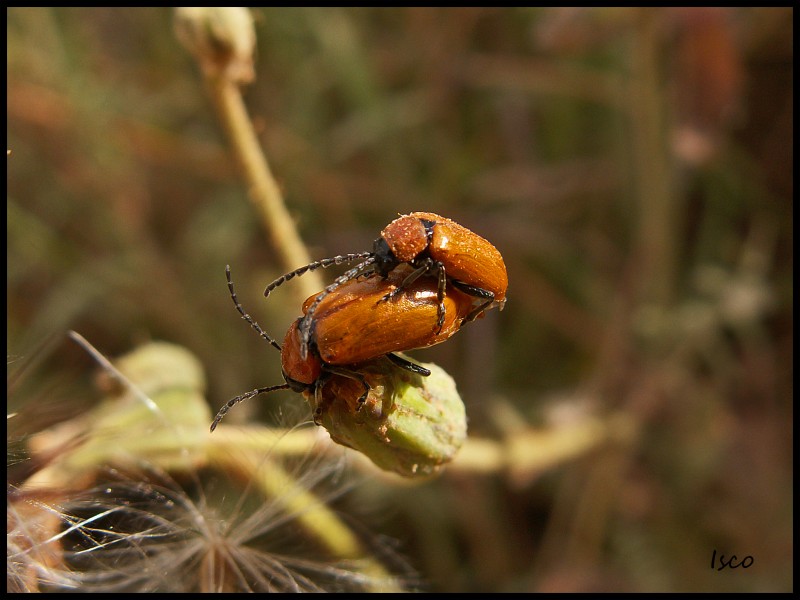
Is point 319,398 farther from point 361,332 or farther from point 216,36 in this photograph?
point 216,36

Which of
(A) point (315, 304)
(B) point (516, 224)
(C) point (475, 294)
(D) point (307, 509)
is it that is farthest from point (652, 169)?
(A) point (315, 304)

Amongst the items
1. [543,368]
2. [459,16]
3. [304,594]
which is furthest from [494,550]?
[459,16]

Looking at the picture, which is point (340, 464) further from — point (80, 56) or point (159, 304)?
point (80, 56)

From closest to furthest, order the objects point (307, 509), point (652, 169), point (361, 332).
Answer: point (361, 332), point (307, 509), point (652, 169)

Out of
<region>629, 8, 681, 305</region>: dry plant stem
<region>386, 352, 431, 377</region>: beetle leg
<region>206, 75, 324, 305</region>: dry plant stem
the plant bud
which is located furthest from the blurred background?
<region>386, 352, 431, 377</region>: beetle leg

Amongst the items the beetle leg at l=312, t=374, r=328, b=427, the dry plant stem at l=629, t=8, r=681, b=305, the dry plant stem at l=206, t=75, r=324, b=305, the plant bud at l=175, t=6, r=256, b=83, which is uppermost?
the dry plant stem at l=629, t=8, r=681, b=305

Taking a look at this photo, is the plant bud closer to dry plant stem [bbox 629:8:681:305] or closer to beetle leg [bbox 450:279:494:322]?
beetle leg [bbox 450:279:494:322]
